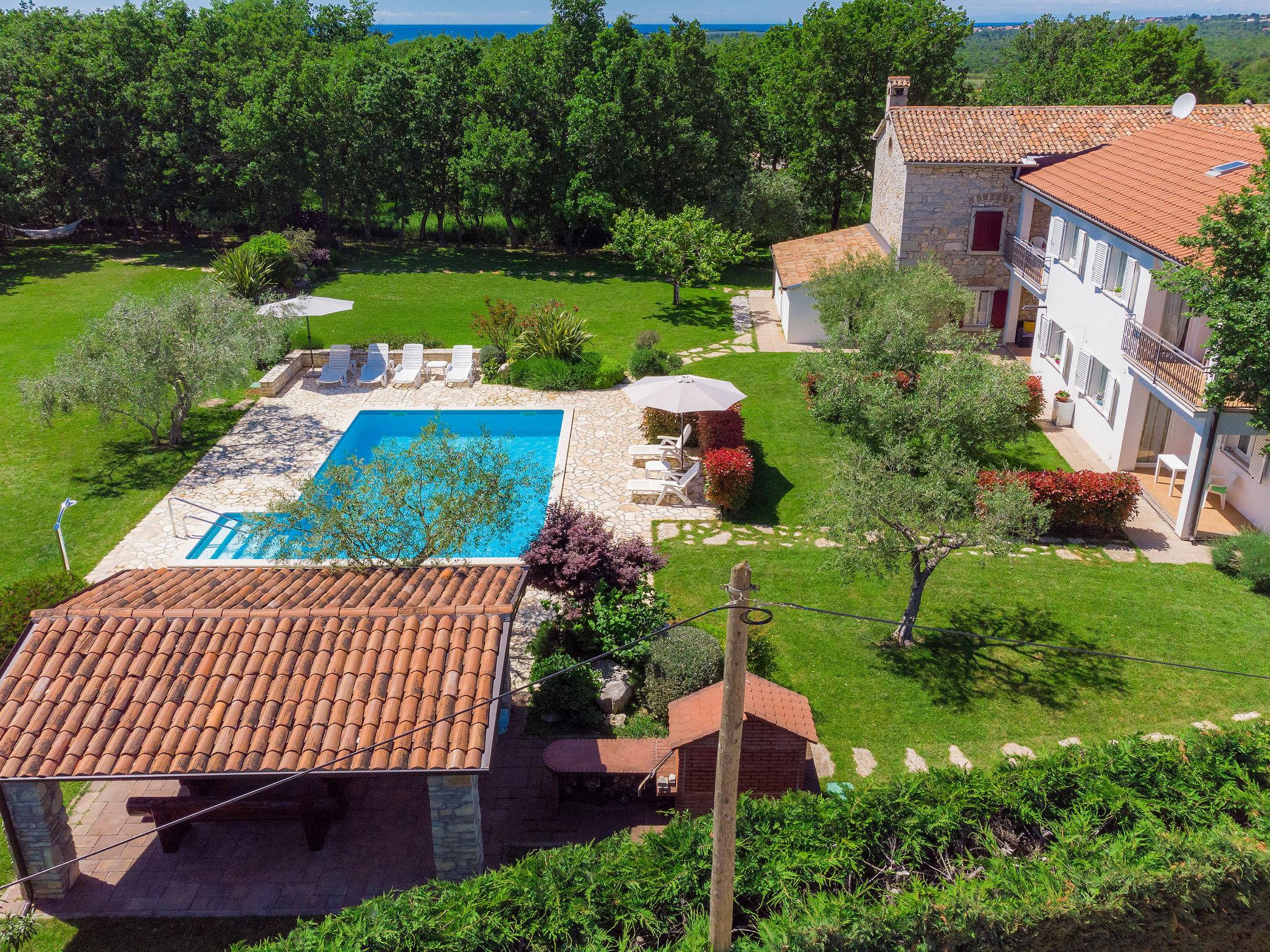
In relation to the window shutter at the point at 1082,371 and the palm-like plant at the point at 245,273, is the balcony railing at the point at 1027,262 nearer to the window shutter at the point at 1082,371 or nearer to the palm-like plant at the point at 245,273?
the window shutter at the point at 1082,371

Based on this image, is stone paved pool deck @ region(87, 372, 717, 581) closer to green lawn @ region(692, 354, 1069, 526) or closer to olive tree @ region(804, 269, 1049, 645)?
green lawn @ region(692, 354, 1069, 526)

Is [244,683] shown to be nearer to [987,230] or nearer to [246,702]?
[246,702]

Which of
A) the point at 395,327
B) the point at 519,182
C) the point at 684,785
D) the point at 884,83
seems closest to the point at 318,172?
the point at 519,182

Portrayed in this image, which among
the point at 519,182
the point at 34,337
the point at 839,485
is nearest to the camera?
the point at 839,485

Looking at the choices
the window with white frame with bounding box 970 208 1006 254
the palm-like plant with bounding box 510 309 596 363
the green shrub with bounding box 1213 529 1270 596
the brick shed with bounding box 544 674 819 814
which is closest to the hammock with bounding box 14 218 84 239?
the palm-like plant with bounding box 510 309 596 363

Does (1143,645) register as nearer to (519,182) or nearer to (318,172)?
(519,182)

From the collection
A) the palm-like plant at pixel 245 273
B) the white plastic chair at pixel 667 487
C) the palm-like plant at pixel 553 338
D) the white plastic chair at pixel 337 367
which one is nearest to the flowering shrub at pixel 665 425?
the white plastic chair at pixel 667 487
